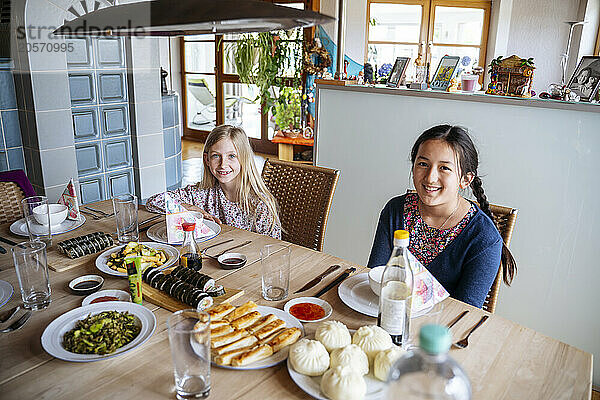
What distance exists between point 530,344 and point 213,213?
1.46 m

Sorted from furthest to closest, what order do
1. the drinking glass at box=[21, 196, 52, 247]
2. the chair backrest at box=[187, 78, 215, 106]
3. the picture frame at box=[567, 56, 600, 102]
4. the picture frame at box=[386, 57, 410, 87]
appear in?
the chair backrest at box=[187, 78, 215, 106]
the picture frame at box=[386, 57, 410, 87]
the picture frame at box=[567, 56, 600, 102]
the drinking glass at box=[21, 196, 52, 247]

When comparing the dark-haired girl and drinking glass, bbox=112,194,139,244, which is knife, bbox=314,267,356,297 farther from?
drinking glass, bbox=112,194,139,244

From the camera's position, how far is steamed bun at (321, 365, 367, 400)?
0.84 meters

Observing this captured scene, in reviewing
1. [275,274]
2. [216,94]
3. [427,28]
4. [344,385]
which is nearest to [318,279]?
[275,274]

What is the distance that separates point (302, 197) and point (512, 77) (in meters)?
1.19

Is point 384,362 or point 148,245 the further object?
point 148,245

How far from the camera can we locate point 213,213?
7.09ft

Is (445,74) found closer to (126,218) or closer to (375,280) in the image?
(375,280)

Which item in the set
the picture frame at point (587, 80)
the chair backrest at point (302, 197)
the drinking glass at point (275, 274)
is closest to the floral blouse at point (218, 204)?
the chair backrest at point (302, 197)

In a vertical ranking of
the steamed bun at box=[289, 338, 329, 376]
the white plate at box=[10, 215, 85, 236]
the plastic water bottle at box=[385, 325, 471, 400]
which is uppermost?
the plastic water bottle at box=[385, 325, 471, 400]

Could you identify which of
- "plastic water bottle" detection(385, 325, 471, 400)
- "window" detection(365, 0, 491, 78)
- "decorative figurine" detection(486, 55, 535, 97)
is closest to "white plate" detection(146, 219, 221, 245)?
"plastic water bottle" detection(385, 325, 471, 400)

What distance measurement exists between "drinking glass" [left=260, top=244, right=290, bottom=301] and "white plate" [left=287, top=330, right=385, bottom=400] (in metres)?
0.35

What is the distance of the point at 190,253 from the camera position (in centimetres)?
145

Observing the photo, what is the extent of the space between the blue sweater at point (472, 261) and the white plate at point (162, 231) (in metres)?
0.79
